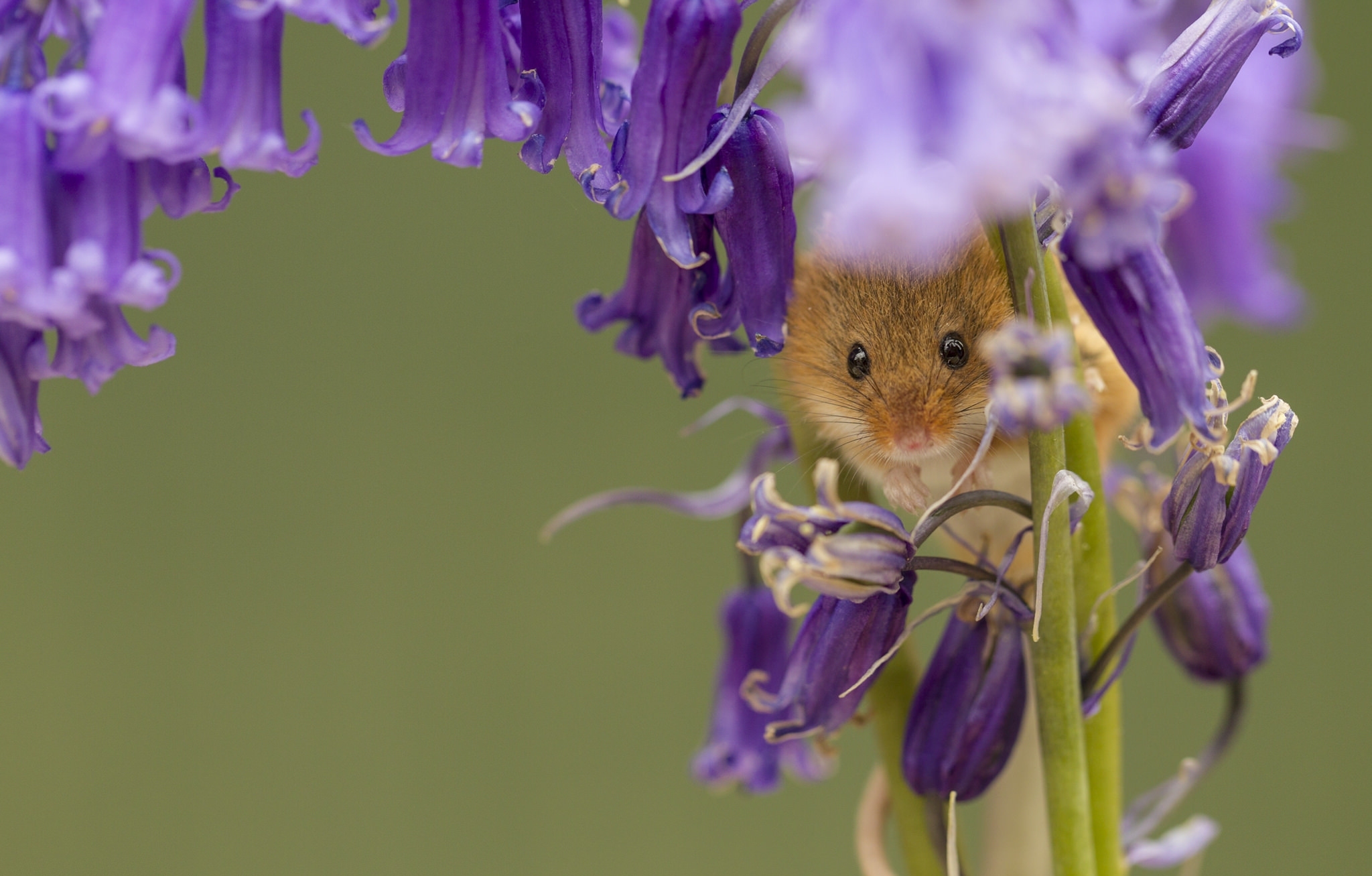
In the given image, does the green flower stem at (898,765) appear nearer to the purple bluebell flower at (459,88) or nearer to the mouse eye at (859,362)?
the mouse eye at (859,362)

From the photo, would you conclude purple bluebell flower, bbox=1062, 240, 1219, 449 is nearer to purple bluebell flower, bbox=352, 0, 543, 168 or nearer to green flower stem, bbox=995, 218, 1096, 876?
green flower stem, bbox=995, 218, 1096, 876

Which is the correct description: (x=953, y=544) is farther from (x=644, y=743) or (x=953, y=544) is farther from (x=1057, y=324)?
(x=644, y=743)

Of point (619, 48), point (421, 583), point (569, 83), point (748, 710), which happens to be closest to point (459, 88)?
point (569, 83)

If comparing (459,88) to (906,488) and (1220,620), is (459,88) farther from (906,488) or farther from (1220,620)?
(1220,620)

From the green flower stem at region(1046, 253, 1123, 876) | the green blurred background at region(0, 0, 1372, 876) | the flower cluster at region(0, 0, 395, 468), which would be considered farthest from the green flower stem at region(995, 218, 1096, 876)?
the green blurred background at region(0, 0, 1372, 876)

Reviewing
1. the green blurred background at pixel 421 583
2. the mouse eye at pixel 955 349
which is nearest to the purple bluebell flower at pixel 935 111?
the mouse eye at pixel 955 349

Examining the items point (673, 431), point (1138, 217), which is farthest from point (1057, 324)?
point (673, 431)
